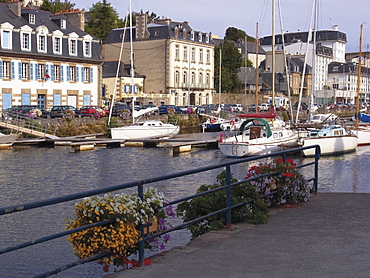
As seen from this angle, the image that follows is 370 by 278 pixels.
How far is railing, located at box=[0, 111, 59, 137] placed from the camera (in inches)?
1777

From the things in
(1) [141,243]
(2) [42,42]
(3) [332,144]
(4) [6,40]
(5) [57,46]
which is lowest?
(3) [332,144]

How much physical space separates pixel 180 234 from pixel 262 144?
23397 mm

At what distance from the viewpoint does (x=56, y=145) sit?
140ft

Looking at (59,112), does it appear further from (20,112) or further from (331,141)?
(331,141)

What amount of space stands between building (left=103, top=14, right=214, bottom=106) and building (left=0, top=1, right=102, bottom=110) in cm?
1754

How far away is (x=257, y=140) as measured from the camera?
3622 cm

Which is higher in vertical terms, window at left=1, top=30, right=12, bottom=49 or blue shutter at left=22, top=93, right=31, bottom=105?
window at left=1, top=30, right=12, bottom=49

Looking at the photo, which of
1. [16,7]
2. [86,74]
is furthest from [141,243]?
[86,74]

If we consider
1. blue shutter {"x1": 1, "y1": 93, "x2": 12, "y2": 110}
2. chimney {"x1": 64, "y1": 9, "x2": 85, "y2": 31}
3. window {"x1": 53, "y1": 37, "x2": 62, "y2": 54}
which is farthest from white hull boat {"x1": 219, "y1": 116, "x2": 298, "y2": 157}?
chimney {"x1": 64, "y1": 9, "x2": 85, "y2": 31}

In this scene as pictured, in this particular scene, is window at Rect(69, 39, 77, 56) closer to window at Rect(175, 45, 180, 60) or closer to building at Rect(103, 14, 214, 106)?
building at Rect(103, 14, 214, 106)

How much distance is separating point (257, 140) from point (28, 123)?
19.7m

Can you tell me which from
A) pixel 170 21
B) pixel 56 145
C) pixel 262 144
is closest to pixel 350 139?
pixel 262 144

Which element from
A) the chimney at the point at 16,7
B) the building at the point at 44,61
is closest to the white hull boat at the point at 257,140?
the building at the point at 44,61

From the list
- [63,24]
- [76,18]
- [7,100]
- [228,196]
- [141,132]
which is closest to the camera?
[228,196]
